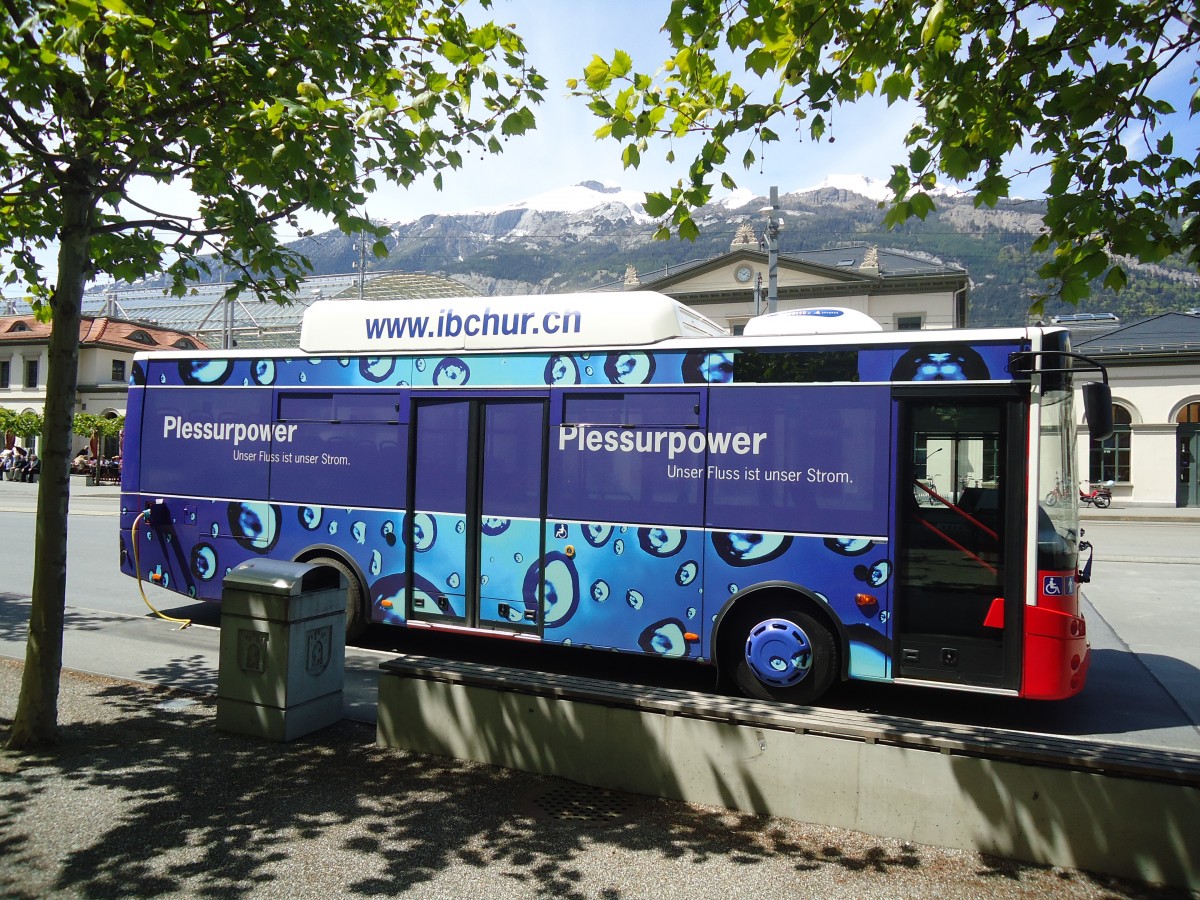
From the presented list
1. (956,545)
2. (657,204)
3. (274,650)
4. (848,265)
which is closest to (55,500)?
(274,650)

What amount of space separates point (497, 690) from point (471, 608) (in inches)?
101

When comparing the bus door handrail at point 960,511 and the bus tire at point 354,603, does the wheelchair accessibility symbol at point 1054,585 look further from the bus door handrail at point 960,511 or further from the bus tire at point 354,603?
the bus tire at point 354,603

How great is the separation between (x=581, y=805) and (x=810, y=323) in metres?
4.45

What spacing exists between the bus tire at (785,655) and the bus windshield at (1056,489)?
5.55ft

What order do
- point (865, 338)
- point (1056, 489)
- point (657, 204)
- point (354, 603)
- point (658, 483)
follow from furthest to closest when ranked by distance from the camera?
point (354, 603), point (658, 483), point (865, 338), point (1056, 489), point (657, 204)

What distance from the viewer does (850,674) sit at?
6.54 metres

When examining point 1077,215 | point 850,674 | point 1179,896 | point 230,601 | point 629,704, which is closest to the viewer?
point 1179,896

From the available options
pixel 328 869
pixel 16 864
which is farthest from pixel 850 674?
pixel 16 864

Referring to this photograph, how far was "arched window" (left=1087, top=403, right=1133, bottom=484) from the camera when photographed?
35.1m

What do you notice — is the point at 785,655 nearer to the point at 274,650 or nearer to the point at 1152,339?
the point at 274,650

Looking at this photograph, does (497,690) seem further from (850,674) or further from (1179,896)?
(1179,896)

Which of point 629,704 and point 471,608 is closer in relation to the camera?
point 629,704

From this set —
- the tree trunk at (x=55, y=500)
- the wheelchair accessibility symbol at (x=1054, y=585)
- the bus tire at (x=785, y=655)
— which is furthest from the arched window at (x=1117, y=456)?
the tree trunk at (x=55, y=500)

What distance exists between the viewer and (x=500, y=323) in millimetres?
7980
